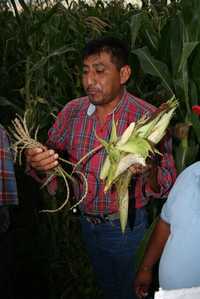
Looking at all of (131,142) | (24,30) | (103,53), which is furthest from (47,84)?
(131,142)

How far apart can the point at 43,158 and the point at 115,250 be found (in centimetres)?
71

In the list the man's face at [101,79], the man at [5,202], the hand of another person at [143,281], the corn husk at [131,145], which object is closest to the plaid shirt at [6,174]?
the man at [5,202]

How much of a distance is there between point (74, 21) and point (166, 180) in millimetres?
1908

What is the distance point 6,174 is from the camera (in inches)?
75.0

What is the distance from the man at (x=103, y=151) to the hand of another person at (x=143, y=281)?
10.8 inches

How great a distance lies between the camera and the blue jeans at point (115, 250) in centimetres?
229

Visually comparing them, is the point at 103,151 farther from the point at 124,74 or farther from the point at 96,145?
the point at 124,74

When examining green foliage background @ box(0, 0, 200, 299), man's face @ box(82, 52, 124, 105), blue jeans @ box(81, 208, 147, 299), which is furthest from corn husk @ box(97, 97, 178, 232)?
green foliage background @ box(0, 0, 200, 299)

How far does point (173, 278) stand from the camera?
1555 millimetres

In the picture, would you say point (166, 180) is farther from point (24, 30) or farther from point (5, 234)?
point (24, 30)

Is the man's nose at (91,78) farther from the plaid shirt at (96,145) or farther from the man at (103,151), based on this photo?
the plaid shirt at (96,145)

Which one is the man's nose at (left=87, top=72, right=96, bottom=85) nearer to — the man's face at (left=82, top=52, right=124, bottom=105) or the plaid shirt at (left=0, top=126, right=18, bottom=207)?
the man's face at (left=82, top=52, right=124, bottom=105)

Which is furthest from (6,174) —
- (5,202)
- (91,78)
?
(91,78)

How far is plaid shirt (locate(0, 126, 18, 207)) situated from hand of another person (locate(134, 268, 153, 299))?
56cm
